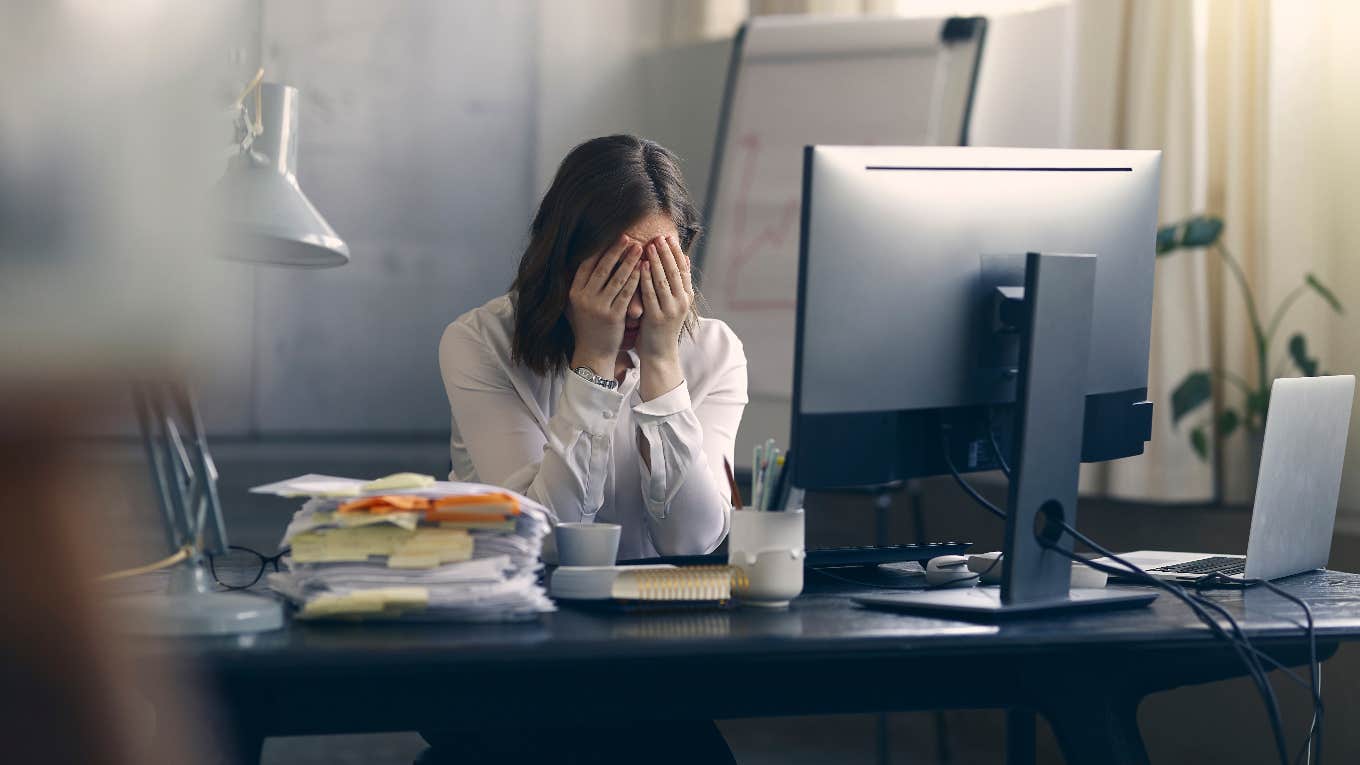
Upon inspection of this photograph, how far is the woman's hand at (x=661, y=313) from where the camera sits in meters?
1.64

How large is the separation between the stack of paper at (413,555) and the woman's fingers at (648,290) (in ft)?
1.83

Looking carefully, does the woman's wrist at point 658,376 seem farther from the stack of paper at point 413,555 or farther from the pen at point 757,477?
the stack of paper at point 413,555

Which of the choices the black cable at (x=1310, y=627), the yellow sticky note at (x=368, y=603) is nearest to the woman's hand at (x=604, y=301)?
the yellow sticky note at (x=368, y=603)

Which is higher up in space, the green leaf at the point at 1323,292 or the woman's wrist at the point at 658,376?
the green leaf at the point at 1323,292

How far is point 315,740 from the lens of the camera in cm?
282

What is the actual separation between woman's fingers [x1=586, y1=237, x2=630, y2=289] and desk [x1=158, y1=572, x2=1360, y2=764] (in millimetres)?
559

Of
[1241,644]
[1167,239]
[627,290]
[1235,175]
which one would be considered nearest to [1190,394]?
[1167,239]

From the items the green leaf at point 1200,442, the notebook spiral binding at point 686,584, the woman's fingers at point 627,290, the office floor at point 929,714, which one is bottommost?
the office floor at point 929,714

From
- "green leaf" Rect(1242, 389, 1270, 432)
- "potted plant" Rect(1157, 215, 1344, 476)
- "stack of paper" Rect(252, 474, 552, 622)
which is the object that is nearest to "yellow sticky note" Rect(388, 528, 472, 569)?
"stack of paper" Rect(252, 474, 552, 622)

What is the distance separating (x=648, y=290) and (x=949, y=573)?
1.71 feet

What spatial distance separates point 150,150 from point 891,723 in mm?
2863

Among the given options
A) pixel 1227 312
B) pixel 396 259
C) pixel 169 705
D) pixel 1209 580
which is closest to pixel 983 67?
pixel 1227 312

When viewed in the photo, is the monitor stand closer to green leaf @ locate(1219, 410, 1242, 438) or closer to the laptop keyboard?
the laptop keyboard

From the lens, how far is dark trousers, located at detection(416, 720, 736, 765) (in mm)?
1267
